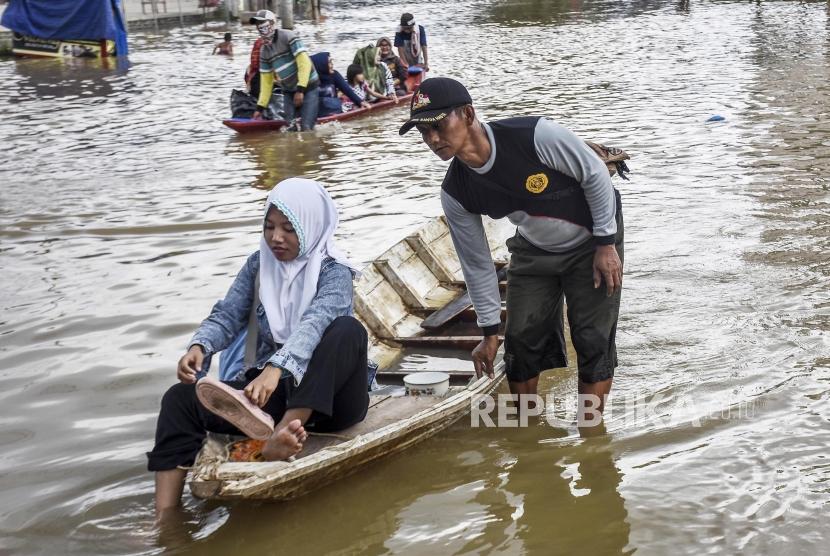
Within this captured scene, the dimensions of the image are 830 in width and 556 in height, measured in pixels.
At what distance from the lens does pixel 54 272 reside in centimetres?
752

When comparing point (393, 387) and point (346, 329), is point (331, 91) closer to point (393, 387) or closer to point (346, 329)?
point (393, 387)

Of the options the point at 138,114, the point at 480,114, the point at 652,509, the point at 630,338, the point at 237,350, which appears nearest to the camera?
the point at 652,509

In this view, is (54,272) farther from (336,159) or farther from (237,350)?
(336,159)

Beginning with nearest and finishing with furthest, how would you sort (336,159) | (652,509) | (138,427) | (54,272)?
(652,509), (138,427), (54,272), (336,159)

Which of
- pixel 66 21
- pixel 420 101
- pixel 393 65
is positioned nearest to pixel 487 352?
pixel 420 101

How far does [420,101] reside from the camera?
147 inches

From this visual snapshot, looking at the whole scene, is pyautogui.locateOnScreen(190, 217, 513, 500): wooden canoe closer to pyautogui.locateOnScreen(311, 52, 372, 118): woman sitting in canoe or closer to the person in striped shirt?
the person in striped shirt

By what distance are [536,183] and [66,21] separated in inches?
977

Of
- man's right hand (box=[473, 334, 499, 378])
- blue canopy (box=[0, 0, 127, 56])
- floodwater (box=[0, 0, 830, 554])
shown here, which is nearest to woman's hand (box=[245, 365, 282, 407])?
floodwater (box=[0, 0, 830, 554])

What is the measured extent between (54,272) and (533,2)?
1348 inches

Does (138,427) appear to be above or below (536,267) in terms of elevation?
below

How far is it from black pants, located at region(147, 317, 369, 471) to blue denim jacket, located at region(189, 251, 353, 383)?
0.05 metres

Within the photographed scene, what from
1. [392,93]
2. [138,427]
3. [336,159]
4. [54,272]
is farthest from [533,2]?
[138,427]

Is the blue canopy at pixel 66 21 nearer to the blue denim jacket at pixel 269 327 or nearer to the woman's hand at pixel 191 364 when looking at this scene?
the blue denim jacket at pixel 269 327
